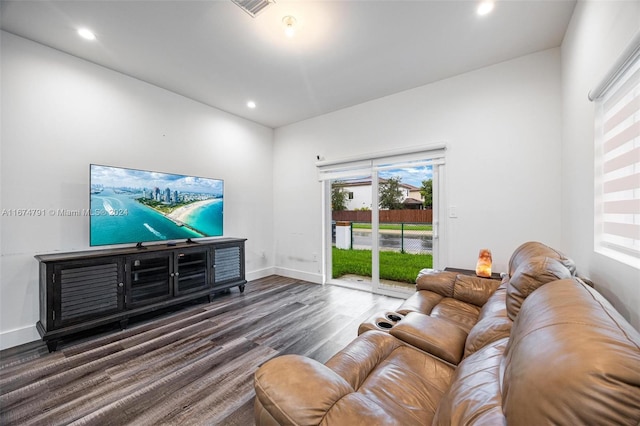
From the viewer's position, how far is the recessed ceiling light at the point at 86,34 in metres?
2.37

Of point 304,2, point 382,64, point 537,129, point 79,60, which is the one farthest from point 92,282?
point 537,129

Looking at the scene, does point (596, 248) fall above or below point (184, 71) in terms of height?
below

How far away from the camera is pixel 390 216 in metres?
3.86

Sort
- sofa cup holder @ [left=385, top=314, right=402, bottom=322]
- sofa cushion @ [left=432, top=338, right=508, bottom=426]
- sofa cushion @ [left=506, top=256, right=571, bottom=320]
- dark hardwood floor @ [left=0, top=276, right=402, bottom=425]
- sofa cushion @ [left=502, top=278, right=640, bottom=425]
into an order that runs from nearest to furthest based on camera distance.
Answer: sofa cushion @ [left=502, top=278, right=640, bottom=425]
sofa cushion @ [left=432, top=338, right=508, bottom=426]
sofa cushion @ [left=506, top=256, right=571, bottom=320]
dark hardwood floor @ [left=0, top=276, right=402, bottom=425]
sofa cup holder @ [left=385, top=314, right=402, bottom=322]

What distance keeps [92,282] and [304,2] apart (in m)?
3.16

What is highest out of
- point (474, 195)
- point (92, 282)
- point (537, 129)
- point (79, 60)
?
point (79, 60)

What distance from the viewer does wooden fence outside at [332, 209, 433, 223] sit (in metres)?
3.56

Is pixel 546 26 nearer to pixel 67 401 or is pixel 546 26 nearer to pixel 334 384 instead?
pixel 334 384

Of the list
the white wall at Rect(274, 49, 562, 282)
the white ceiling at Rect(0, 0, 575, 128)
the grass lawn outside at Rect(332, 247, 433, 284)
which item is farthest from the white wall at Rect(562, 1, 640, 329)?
the grass lawn outside at Rect(332, 247, 433, 284)

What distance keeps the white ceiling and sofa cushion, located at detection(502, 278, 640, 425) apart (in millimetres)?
2446

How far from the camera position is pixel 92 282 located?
246 cm

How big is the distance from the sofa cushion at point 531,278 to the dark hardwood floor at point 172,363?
4.90ft

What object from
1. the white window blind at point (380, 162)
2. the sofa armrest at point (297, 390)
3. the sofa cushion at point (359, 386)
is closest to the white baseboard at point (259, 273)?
the white window blind at point (380, 162)

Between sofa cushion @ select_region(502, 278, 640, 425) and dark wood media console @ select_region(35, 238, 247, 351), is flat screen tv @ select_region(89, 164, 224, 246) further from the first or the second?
sofa cushion @ select_region(502, 278, 640, 425)
